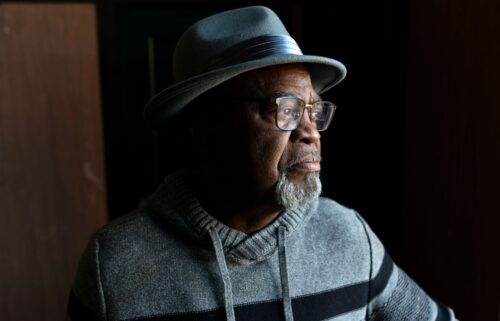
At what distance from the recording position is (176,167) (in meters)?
1.93

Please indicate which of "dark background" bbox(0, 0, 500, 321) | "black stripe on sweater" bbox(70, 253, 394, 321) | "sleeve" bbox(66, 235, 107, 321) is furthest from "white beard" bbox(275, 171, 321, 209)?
"dark background" bbox(0, 0, 500, 321)

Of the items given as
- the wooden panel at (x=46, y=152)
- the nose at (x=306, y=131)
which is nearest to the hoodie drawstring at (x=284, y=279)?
the nose at (x=306, y=131)

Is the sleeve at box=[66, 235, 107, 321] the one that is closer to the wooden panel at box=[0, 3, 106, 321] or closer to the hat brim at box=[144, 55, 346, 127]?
the hat brim at box=[144, 55, 346, 127]

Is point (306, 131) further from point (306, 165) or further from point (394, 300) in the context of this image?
point (394, 300)

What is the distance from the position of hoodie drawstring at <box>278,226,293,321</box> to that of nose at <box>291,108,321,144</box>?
0.72 feet

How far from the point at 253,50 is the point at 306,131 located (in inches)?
8.1

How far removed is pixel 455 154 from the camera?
3.81ft

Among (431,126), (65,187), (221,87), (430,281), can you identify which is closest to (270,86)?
(221,87)

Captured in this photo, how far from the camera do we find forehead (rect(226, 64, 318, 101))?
0.86 m

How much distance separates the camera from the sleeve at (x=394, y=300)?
0.99 meters

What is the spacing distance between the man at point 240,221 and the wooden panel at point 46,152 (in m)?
0.89

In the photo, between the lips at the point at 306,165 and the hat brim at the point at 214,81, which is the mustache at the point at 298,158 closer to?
the lips at the point at 306,165

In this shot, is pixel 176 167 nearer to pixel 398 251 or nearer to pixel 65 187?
pixel 65 187

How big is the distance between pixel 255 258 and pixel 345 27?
1.15 m
